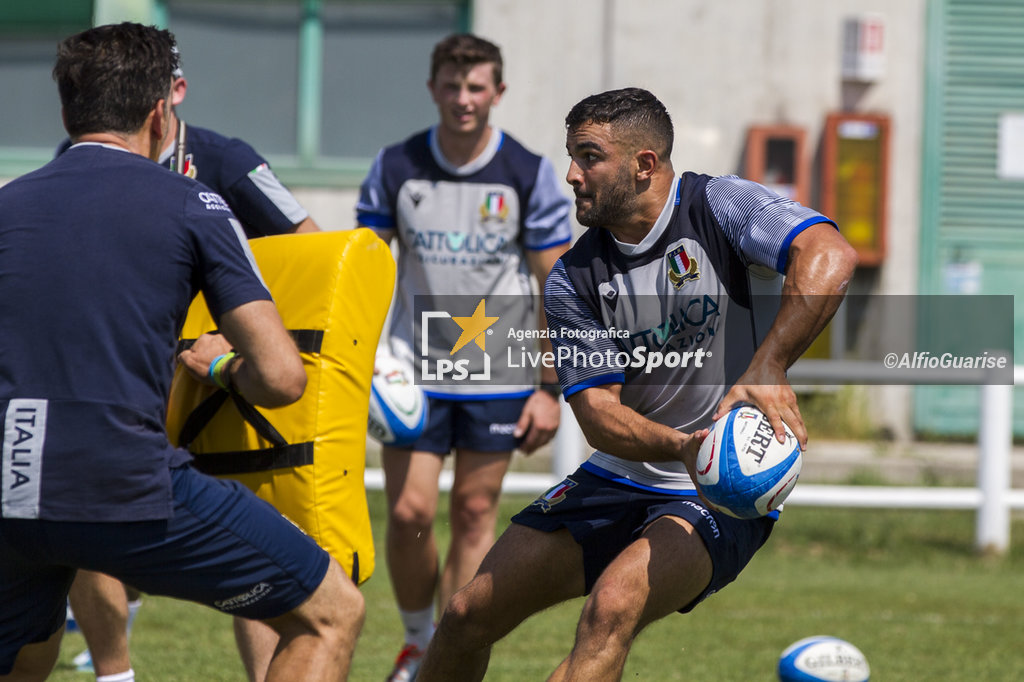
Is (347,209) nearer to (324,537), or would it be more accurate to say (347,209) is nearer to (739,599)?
(739,599)

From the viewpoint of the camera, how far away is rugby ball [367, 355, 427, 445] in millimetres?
5422

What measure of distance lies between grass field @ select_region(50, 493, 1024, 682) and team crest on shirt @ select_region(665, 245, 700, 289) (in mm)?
2291

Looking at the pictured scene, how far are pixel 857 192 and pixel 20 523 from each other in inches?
400

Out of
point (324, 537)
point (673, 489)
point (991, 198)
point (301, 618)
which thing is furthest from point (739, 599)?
point (991, 198)

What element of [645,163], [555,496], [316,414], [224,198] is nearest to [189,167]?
[224,198]

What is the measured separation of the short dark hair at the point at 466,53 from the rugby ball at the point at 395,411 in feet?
5.08

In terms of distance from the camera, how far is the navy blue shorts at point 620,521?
162 inches

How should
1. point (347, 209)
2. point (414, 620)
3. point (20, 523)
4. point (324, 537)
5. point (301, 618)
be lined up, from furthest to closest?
point (347, 209) < point (414, 620) < point (324, 537) < point (301, 618) < point (20, 523)

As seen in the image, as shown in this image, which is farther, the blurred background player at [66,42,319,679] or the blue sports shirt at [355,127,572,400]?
the blue sports shirt at [355,127,572,400]

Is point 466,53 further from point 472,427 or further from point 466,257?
point 472,427

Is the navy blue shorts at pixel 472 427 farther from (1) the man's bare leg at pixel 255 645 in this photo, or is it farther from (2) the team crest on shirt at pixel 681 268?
(2) the team crest on shirt at pixel 681 268

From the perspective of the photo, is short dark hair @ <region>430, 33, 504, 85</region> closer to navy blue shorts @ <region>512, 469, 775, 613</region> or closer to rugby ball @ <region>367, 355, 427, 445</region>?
rugby ball @ <region>367, 355, 427, 445</region>

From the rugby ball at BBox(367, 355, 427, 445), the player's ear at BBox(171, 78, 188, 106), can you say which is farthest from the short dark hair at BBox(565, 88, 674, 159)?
the rugby ball at BBox(367, 355, 427, 445)

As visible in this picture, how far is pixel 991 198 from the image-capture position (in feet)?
40.2
